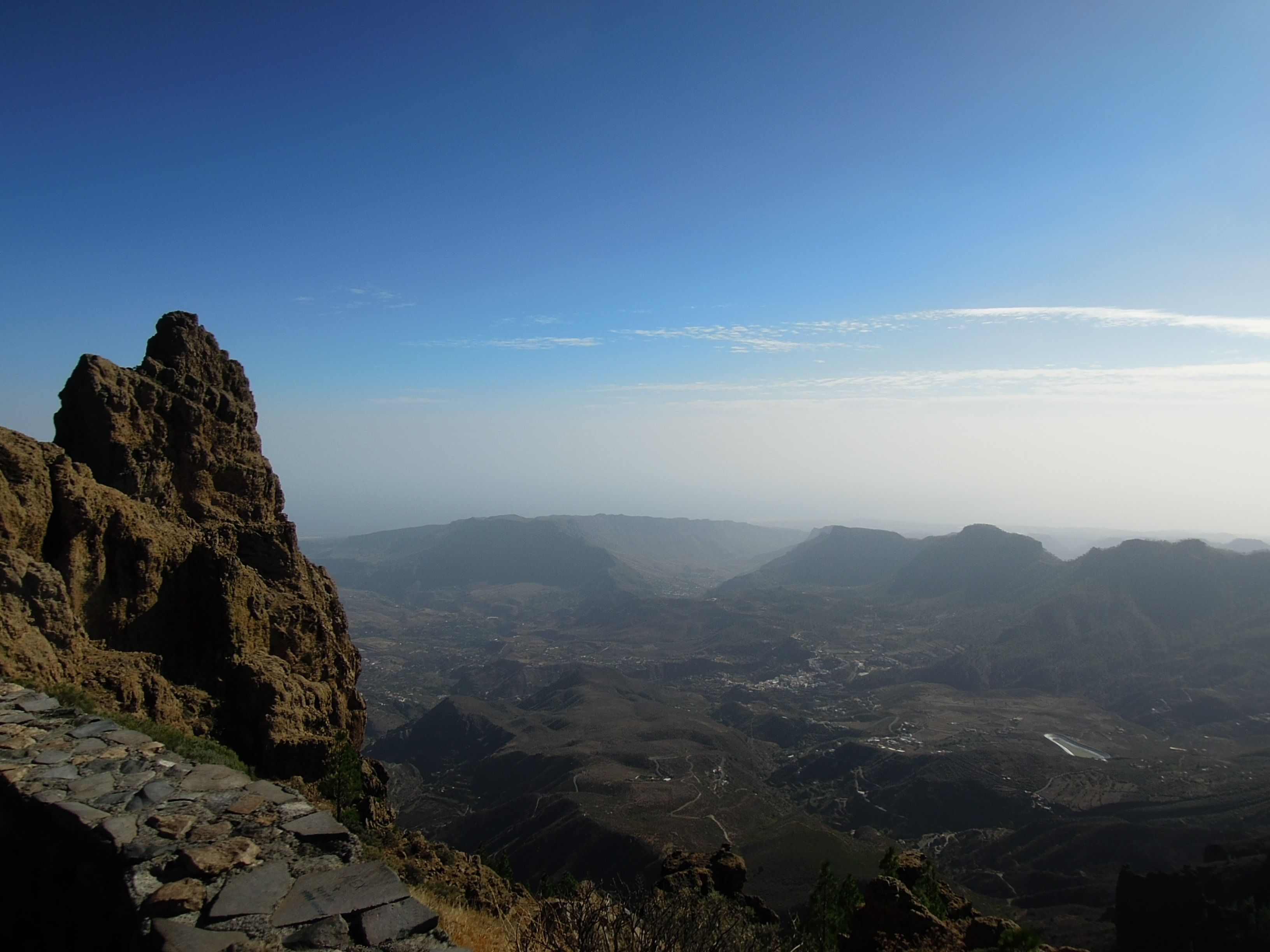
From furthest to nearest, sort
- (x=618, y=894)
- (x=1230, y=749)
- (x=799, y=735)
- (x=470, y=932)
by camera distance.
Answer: (x=799, y=735), (x=1230, y=749), (x=618, y=894), (x=470, y=932)

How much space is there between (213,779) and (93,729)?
2.17 meters

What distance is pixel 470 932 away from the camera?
6.98 metres

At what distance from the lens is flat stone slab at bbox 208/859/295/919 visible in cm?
526

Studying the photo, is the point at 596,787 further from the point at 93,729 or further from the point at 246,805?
the point at 246,805

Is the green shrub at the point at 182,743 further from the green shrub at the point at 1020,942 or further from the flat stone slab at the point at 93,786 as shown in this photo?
the green shrub at the point at 1020,942

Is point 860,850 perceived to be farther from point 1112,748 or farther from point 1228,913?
point 1112,748

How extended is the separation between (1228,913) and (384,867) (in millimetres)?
55638

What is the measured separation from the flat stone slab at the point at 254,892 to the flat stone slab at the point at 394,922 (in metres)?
0.78

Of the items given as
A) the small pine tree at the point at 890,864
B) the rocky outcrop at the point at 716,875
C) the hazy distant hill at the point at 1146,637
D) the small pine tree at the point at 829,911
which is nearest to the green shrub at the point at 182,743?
the rocky outcrop at the point at 716,875

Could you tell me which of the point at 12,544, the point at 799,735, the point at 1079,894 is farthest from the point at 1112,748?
the point at 12,544

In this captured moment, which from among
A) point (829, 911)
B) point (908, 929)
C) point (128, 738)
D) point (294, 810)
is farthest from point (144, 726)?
point (829, 911)

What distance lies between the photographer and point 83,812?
6.16 metres

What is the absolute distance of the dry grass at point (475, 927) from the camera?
667cm

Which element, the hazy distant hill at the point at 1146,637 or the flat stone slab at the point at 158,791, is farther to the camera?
the hazy distant hill at the point at 1146,637
